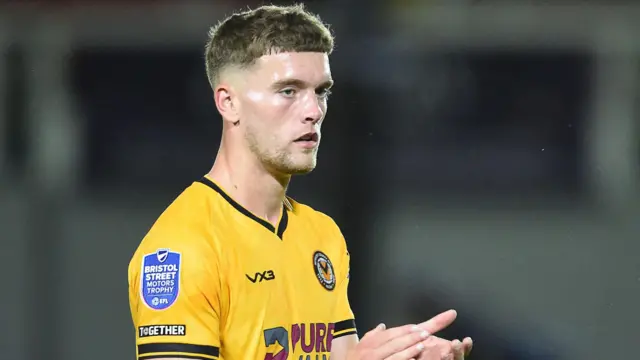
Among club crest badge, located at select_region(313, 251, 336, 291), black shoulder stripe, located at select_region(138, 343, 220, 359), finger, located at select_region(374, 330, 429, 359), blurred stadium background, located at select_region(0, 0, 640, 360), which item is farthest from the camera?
blurred stadium background, located at select_region(0, 0, 640, 360)

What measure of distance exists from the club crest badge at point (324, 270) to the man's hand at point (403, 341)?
0.21m

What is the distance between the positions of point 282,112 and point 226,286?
1.30 ft

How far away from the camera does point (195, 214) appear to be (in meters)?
2.17

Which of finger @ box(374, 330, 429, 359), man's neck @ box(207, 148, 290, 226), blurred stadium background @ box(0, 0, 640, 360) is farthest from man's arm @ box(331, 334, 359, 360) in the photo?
blurred stadium background @ box(0, 0, 640, 360)

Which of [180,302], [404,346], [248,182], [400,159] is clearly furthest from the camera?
[400,159]

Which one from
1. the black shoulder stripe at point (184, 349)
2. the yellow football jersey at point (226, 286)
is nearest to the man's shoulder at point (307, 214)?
the yellow football jersey at point (226, 286)

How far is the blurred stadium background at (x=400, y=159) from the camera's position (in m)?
3.74

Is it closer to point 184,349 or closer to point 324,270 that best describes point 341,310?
point 324,270

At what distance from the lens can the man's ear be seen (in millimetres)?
2242

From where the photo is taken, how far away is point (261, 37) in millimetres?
2232

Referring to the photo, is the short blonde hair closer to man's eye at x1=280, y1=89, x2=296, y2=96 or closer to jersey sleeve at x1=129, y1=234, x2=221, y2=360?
man's eye at x1=280, y1=89, x2=296, y2=96

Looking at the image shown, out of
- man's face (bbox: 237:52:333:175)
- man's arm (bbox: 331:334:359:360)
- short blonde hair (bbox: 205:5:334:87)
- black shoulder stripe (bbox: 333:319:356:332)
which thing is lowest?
man's arm (bbox: 331:334:359:360)

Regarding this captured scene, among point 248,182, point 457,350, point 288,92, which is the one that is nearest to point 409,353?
point 457,350

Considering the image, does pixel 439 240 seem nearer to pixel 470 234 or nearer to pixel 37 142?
pixel 470 234
